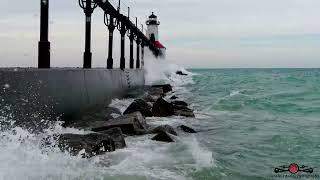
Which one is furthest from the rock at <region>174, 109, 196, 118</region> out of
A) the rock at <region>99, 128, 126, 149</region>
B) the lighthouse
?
the lighthouse

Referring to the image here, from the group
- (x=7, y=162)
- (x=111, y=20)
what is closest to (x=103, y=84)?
(x=111, y=20)

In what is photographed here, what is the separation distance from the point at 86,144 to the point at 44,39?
4.67 m

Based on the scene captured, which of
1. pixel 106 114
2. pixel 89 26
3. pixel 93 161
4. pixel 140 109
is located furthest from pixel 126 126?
pixel 89 26

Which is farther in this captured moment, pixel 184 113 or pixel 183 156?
pixel 184 113

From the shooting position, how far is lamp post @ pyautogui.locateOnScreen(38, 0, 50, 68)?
988 cm

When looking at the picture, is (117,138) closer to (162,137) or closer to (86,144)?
(86,144)

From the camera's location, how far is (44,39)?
10039 mm

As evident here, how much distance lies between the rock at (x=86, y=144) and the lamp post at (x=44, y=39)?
371 cm

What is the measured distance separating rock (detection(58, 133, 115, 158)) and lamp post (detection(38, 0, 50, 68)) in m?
3.71

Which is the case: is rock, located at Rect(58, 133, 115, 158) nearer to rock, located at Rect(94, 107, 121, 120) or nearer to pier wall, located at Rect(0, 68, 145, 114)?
pier wall, located at Rect(0, 68, 145, 114)

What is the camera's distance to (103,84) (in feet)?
46.1

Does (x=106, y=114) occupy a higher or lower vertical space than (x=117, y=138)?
lower

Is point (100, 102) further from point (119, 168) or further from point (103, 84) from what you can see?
point (119, 168)

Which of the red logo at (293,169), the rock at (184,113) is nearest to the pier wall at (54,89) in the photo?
the rock at (184,113)
